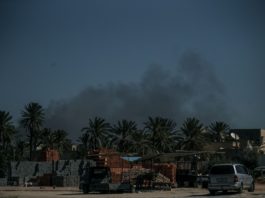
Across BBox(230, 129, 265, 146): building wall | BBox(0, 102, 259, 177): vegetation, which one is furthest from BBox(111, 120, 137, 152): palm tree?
BBox(230, 129, 265, 146): building wall

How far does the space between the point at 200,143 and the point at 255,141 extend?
41.7m

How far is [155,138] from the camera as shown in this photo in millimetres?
108500

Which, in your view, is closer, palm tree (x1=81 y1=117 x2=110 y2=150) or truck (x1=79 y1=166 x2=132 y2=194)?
truck (x1=79 y1=166 x2=132 y2=194)

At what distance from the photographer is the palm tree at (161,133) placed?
107m

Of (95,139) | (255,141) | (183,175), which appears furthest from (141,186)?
(255,141)

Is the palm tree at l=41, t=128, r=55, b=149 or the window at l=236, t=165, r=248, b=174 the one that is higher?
the palm tree at l=41, t=128, r=55, b=149

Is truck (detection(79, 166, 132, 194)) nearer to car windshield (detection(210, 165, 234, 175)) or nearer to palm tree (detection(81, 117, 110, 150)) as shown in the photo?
car windshield (detection(210, 165, 234, 175))

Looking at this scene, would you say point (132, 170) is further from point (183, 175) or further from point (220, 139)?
point (220, 139)

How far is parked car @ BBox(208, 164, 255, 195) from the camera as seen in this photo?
33.6 m

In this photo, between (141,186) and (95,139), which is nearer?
(141,186)

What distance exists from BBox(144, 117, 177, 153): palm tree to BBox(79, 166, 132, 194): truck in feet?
215

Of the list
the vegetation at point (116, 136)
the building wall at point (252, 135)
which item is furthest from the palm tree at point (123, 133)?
the building wall at point (252, 135)

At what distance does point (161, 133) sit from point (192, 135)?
18.4 feet

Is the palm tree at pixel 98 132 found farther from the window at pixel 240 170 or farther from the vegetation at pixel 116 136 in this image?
the window at pixel 240 170
